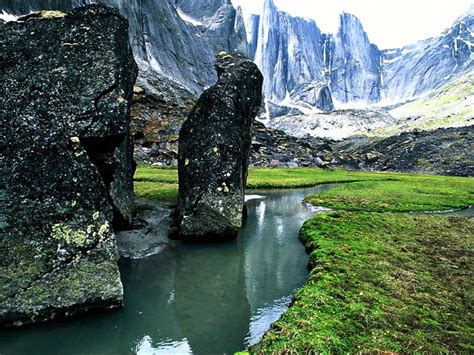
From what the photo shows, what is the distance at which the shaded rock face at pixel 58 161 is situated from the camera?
1164 cm

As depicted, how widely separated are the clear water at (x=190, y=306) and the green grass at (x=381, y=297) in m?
1.46

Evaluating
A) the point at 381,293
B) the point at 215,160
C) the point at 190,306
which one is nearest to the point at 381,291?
the point at 381,293

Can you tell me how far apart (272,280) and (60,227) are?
910cm

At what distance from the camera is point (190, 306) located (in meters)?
13.3

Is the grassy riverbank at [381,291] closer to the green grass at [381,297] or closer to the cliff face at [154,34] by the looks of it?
the green grass at [381,297]

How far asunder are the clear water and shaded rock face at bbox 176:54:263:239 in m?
1.52

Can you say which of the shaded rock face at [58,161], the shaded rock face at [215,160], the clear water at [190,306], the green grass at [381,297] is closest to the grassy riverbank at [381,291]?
the green grass at [381,297]

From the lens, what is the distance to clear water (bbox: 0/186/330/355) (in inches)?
423

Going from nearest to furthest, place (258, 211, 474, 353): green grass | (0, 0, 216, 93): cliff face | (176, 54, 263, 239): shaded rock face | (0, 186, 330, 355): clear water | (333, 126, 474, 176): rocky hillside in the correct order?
1. (258, 211, 474, 353): green grass
2. (0, 186, 330, 355): clear water
3. (176, 54, 263, 239): shaded rock face
4. (0, 0, 216, 93): cliff face
5. (333, 126, 474, 176): rocky hillside

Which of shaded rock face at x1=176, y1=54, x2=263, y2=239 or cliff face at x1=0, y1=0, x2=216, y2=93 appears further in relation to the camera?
cliff face at x1=0, y1=0, x2=216, y2=93

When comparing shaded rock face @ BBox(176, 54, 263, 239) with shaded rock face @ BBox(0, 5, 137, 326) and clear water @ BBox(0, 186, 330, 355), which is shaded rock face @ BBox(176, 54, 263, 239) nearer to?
clear water @ BBox(0, 186, 330, 355)

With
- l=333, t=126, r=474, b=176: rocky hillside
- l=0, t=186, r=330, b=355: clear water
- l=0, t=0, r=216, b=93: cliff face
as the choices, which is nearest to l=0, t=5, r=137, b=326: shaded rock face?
l=0, t=186, r=330, b=355: clear water

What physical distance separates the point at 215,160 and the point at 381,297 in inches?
483

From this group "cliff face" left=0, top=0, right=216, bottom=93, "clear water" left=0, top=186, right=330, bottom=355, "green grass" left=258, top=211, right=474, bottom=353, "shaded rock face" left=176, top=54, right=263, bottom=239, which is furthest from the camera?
"cliff face" left=0, top=0, right=216, bottom=93
